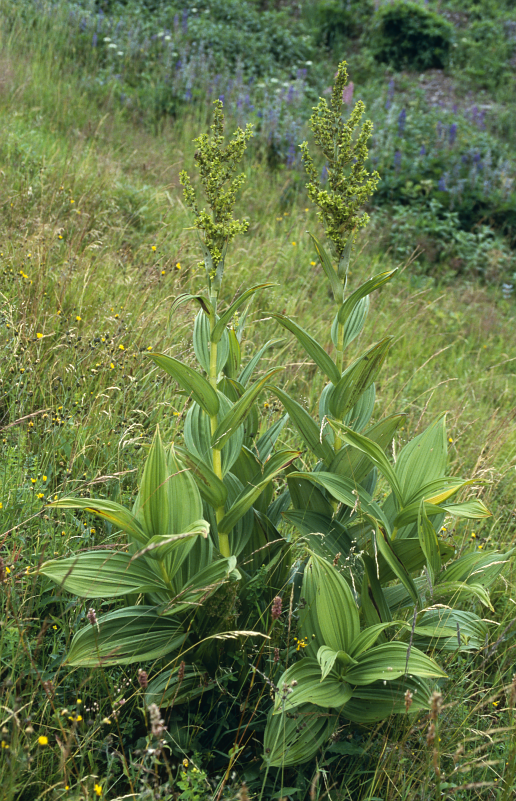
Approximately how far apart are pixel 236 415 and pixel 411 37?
461 inches

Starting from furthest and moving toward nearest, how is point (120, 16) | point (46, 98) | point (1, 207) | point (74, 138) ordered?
point (120, 16) → point (46, 98) → point (74, 138) → point (1, 207)

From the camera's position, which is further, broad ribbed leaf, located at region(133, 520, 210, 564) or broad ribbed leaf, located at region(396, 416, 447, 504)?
broad ribbed leaf, located at region(396, 416, 447, 504)

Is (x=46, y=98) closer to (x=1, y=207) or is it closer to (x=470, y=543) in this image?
(x=1, y=207)

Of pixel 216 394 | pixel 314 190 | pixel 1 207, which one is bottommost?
pixel 1 207

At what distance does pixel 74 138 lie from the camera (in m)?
5.87

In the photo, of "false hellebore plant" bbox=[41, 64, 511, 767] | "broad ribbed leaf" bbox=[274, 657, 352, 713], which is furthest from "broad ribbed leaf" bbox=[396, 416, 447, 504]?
"broad ribbed leaf" bbox=[274, 657, 352, 713]

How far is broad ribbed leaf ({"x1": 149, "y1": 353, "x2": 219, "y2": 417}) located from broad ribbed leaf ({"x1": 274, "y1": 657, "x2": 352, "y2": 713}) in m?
0.71

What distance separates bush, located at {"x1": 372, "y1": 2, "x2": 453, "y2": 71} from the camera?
10891 millimetres

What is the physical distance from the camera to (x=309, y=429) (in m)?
1.92

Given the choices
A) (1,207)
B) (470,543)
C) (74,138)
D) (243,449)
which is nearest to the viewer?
(243,449)

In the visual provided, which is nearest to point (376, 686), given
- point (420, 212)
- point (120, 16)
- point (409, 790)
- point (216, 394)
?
point (409, 790)

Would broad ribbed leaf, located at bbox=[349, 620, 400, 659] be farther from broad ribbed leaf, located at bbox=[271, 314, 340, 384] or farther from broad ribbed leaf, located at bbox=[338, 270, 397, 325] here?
broad ribbed leaf, located at bbox=[338, 270, 397, 325]

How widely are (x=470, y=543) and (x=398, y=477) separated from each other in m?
1.02

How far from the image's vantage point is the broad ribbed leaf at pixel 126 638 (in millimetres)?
1583
